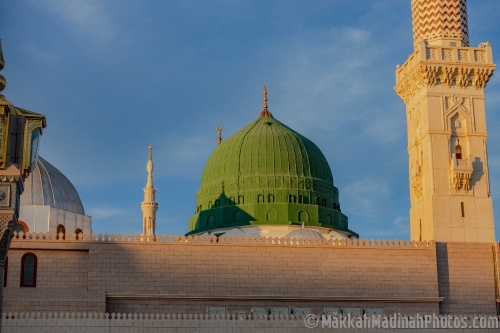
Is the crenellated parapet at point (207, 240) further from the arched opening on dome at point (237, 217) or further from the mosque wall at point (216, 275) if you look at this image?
the arched opening on dome at point (237, 217)

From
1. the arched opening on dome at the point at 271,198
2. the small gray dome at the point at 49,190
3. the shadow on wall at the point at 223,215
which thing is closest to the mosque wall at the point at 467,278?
the arched opening on dome at the point at 271,198

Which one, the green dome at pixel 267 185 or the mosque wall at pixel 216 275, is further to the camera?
the green dome at pixel 267 185

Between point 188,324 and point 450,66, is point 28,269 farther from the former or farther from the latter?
point 450,66

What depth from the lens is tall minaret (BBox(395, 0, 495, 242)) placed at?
79.8ft

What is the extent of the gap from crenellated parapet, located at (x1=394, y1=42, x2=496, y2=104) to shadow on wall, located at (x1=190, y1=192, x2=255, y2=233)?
8.98 m

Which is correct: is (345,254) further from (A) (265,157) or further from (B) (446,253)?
(A) (265,157)

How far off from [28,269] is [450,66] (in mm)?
13935

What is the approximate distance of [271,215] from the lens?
31375 millimetres

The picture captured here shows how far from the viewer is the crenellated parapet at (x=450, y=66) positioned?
25.1 metres

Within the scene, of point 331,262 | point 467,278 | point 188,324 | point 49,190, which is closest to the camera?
point 188,324

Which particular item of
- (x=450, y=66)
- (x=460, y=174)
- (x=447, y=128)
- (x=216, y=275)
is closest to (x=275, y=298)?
(x=216, y=275)

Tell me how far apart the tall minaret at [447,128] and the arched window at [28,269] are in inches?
450

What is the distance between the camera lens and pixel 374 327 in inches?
825

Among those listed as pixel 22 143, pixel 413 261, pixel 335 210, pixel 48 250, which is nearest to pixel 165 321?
pixel 48 250
